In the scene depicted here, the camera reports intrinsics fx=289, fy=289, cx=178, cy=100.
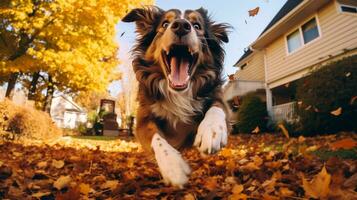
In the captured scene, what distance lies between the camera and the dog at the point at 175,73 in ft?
10.5

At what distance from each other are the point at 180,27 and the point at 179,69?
51 cm

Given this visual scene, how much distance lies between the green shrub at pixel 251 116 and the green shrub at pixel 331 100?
547 cm

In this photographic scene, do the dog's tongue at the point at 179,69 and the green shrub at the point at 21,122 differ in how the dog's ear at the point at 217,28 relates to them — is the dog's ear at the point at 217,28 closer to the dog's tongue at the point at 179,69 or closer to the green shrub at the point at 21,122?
the dog's tongue at the point at 179,69

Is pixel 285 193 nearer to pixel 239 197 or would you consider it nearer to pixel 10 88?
pixel 239 197

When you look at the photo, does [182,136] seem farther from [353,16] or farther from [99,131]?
[99,131]

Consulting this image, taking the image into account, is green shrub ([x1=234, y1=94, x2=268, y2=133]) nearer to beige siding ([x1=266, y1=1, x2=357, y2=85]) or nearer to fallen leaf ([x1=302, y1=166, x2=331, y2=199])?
beige siding ([x1=266, y1=1, x2=357, y2=85])

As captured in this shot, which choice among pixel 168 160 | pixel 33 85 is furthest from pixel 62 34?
pixel 168 160

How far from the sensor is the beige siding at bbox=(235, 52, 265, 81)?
2030cm

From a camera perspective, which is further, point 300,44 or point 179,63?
point 300,44

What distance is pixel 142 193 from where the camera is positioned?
8.11 feet

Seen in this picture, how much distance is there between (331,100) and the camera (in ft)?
28.5

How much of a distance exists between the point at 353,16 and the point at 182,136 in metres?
11.4

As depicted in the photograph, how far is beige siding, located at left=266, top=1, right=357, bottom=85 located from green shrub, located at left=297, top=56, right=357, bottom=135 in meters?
3.27

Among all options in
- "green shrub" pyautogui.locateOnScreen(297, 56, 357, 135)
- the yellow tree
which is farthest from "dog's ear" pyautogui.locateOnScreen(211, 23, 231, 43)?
the yellow tree
